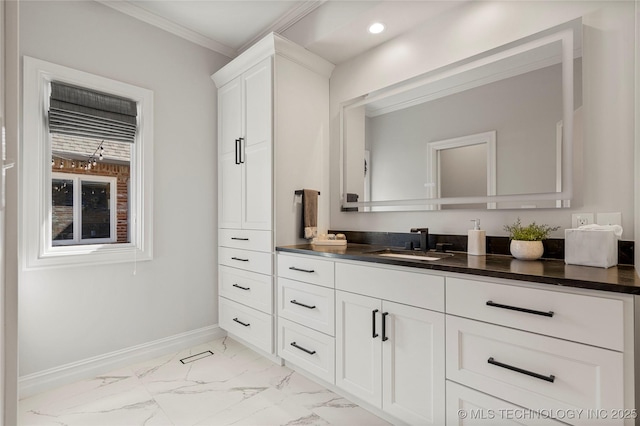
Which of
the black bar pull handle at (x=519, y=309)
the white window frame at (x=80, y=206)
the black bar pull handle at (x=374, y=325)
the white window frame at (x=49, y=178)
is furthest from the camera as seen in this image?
the white window frame at (x=80, y=206)

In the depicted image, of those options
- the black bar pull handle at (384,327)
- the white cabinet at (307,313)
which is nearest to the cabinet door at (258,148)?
the white cabinet at (307,313)

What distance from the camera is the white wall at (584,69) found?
59.1 inches

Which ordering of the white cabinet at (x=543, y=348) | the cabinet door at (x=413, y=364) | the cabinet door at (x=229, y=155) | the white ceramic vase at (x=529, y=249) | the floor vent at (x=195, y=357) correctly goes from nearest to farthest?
the white cabinet at (x=543, y=348), the cabinet door at (x=413, y=364), the white ceramic vase at (x=529, y=249), the floor vent at (x=195, y=357), the cabinet door at (x=229, y=155)

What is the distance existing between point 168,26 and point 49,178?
1.52 meters

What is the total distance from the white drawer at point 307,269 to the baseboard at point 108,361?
3.82ft

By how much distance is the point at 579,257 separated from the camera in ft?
4.67

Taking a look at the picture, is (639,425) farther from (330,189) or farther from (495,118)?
(330,189)

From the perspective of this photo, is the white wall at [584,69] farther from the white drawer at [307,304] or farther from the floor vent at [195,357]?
the floor vent at [195,357]

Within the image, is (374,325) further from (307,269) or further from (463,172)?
(463,172)

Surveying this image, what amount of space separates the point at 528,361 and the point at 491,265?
0.40m

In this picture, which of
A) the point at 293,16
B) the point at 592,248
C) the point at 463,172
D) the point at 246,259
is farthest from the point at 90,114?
the point at 592,248

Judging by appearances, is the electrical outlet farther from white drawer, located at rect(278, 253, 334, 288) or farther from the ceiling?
the ceiling

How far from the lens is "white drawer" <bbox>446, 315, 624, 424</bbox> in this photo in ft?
3.56

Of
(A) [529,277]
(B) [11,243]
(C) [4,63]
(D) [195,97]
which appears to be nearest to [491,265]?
(A) [529,277]
